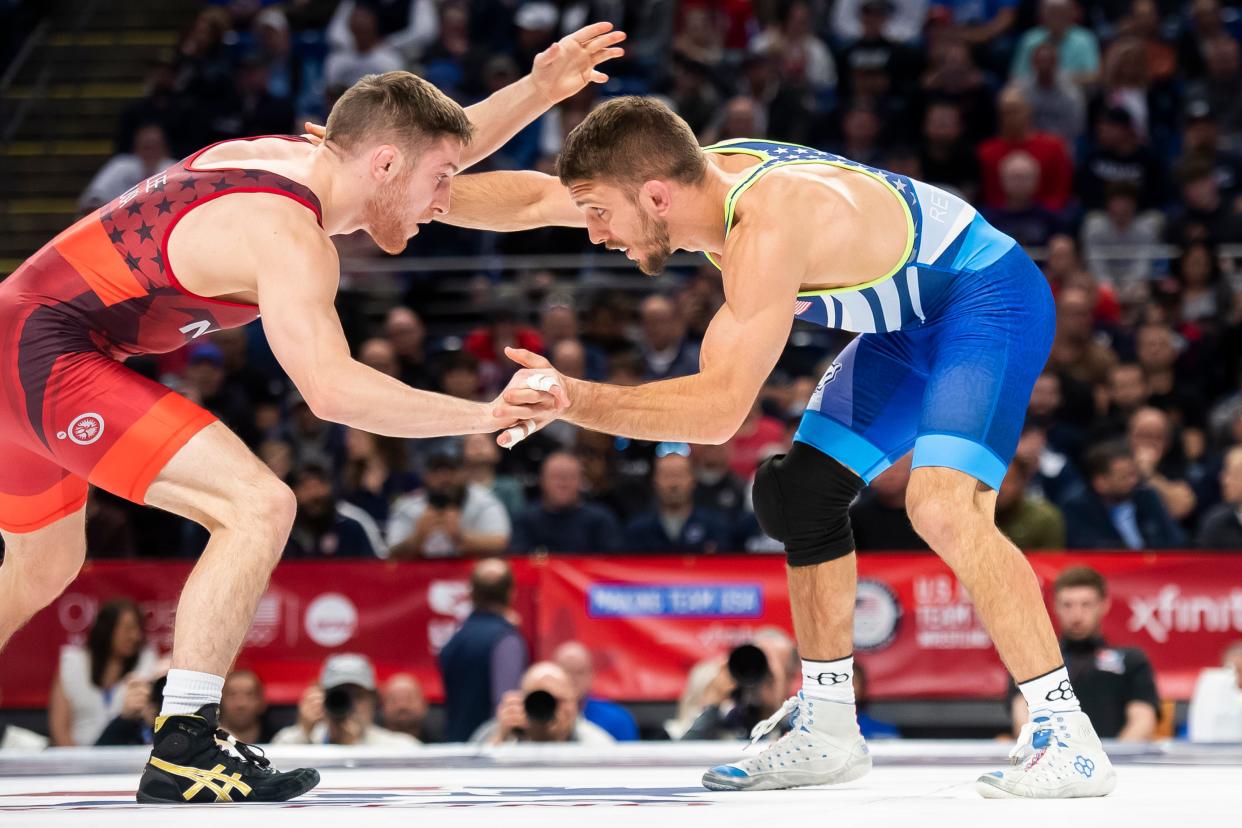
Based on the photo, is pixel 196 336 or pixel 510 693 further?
pixel 510 693

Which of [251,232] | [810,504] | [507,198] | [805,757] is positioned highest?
[507,198]

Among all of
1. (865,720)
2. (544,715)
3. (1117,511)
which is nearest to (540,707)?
(544,715)

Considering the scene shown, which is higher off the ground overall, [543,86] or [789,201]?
[543,86]

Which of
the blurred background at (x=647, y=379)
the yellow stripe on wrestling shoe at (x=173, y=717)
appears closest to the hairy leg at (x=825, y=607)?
the blurred background at (x=647, y=379)

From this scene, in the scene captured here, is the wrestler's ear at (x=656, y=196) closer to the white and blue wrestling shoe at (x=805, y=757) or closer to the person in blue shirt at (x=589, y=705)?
the white and blue wrestling shoe at (x=805, y=757)

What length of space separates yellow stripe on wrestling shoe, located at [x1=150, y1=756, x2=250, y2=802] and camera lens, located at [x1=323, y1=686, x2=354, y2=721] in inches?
104

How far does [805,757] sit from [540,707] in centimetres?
186

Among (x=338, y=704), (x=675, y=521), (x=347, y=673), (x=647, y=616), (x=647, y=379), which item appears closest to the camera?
(x=338, y=704)

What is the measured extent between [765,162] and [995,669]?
377cm

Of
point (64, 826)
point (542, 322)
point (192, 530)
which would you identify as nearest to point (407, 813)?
point (64, 826)

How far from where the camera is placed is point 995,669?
714cm

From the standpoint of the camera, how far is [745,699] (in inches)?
226

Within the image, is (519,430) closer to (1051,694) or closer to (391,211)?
(391,211)

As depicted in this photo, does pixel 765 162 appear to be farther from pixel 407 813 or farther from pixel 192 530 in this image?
pixel 192 530
